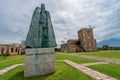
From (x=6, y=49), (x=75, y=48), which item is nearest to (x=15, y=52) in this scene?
(x=6, y=49)

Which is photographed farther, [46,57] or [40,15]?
[40,15]

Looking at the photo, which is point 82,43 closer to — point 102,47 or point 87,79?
point 102,47

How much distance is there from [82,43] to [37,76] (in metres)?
43.6

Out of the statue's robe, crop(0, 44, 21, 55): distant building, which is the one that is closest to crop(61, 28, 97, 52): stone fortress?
crop(0, 44, 21, 55): distant building

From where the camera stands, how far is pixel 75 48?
47.9 metres

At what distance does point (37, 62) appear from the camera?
6.01 m

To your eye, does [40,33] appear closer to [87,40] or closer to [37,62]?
[37,62]

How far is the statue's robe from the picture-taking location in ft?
20.7

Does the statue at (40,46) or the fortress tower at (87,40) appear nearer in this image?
the statue at (40,46)

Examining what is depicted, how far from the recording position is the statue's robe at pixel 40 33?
632cm

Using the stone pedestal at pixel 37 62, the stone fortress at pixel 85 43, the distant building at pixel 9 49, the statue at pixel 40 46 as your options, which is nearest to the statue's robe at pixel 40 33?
the statue at pixel 40 46

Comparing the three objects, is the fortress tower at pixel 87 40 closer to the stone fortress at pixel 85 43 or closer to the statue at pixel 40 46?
the stone fortress at pixel 85 43

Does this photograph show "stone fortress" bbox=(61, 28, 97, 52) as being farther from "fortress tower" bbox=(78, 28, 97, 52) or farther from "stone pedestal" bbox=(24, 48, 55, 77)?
"stone pedestal" bbox=(24, 48, 55, 77)

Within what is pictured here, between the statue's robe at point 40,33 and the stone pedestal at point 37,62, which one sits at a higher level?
the statue's robe at point 40,33
